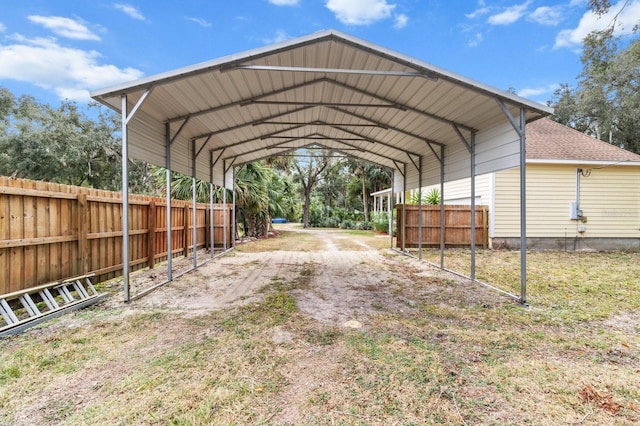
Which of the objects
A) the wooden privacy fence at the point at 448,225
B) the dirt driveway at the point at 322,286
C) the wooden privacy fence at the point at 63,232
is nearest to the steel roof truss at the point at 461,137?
the dirt driveway at the point at 322,286

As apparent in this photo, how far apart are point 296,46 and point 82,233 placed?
402 centimetres

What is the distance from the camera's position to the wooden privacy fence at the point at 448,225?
34.3 ft

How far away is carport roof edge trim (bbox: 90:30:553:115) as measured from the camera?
4148mm

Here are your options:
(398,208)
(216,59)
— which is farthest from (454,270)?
(216,59)

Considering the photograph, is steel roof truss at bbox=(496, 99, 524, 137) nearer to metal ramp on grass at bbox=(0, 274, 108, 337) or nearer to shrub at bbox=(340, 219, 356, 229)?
metal ramp on grass at bbox=(0, 274, 108, 337)

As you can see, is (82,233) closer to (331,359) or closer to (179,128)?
(179,128)

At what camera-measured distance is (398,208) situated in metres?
10.4

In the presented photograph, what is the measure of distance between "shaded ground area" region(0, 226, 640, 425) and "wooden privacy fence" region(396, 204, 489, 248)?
5.48 m

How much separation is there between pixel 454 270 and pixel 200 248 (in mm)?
7819

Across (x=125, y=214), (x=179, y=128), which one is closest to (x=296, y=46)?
(x=179, y=128)

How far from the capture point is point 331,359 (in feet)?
8.90

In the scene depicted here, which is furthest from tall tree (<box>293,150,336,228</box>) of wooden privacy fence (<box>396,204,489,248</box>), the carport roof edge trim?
the carport roof edge trim

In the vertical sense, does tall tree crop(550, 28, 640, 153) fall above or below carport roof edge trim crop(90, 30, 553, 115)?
above

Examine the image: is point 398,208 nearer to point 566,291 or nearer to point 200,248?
point 566,291
